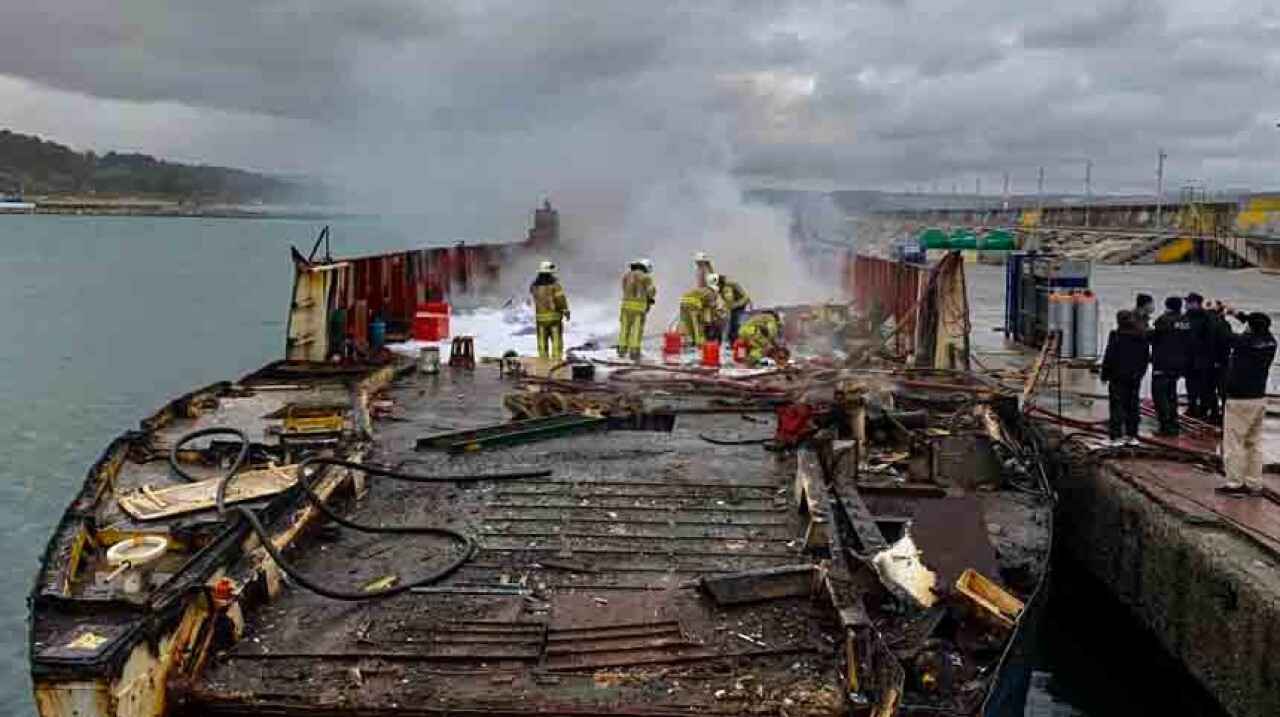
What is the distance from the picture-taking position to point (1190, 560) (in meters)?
7.69

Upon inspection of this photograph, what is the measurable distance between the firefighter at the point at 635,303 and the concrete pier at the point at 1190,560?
6066 millimetres

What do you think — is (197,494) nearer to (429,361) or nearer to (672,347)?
(429,361)

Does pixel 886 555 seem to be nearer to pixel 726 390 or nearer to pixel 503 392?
pixel 726 390

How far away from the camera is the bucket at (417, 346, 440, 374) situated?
13367 millimetres

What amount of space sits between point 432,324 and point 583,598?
11.2 m

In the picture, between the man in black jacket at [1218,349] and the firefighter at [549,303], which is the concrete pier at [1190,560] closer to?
the man in black jacket at [1218,349]

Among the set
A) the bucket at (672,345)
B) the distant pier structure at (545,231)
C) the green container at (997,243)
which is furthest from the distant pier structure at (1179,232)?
the bucket at (672,345)

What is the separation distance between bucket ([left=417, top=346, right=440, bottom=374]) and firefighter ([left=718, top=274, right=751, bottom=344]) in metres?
4.74

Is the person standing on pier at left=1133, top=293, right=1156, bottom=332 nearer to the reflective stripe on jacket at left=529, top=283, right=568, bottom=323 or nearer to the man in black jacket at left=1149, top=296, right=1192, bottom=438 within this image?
the man in black jacket at left=1149, top=296, right=1192, bottom=438

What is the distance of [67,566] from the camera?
5914mm

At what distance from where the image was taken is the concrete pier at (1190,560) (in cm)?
684

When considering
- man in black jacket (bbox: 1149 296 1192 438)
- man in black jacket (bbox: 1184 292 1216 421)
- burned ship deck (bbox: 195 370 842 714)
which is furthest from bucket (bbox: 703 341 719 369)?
burned ship deck (bbox: 195 370 842 714)

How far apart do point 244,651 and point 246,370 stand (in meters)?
27.4

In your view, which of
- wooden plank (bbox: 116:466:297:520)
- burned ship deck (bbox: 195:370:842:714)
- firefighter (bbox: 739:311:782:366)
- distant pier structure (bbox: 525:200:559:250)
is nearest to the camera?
Result: burned ship deck (bbox: 195:370:842:714)
